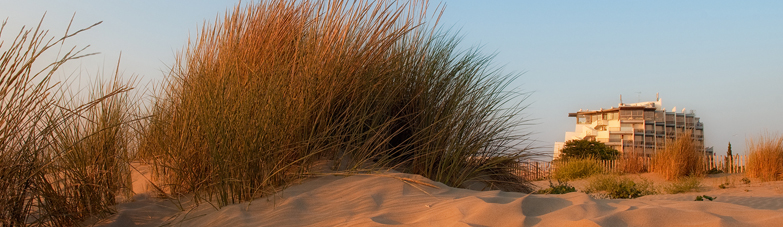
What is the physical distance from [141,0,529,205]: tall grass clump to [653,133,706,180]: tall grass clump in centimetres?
807

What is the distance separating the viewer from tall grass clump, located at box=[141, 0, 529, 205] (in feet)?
7.72

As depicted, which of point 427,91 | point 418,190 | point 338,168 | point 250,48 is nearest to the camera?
point 418,190

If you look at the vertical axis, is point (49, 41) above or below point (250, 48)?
below

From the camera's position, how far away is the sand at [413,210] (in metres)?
1.77

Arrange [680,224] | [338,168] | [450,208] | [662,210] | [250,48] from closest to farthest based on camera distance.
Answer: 1. [680,224]
2. [662,210]
3. [450,208]
4. [338,168]
5. [250,48]

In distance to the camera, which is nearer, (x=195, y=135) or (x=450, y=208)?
(x=450, y=208)

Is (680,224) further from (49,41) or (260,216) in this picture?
(49,41)

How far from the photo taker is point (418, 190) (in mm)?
2430

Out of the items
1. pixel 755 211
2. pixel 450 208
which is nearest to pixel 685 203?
pixel 755 211

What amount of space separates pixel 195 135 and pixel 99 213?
1.83ft

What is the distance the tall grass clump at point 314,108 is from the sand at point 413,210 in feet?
0.40

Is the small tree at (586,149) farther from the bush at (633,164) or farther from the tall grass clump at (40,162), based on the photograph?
the tall grass clump at (40,162)

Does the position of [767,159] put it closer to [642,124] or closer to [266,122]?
[266,122]

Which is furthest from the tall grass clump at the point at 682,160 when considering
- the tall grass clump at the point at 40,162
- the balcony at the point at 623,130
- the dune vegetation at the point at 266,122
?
the balcony at the point at 623,130
